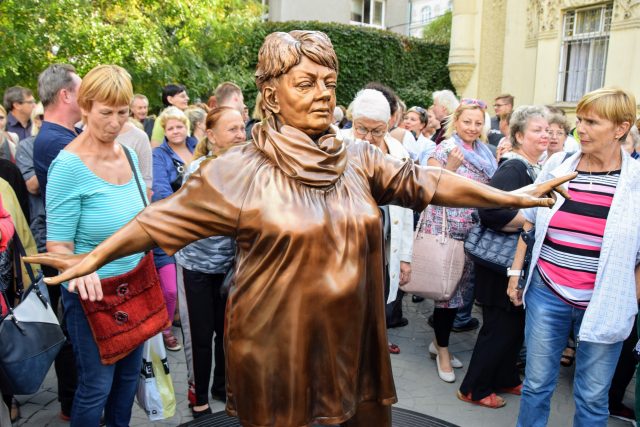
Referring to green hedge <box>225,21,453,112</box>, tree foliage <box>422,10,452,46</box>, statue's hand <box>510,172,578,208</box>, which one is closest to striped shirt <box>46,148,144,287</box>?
statue's hand <box>510,172,578,208</box>

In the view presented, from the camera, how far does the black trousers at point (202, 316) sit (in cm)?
367

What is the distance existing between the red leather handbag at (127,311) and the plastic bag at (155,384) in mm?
354

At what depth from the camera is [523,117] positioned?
4.06m

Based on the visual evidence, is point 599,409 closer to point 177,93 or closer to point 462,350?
point 462,350

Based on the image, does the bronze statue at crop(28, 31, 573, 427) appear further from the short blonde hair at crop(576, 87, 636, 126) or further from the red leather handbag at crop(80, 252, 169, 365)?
the short blonde hair at crop(576, 87, 636, 126)

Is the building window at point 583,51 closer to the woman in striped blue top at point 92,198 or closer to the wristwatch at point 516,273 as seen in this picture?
the wristwatch at point 516,273

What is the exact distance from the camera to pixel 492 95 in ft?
52.9

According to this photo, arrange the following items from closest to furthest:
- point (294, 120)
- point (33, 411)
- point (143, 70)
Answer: point (294, 120) → point (33, 411) → point (143, 70)

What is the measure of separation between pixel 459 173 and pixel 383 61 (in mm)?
15975

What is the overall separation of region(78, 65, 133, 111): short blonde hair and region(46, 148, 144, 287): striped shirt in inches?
11.2

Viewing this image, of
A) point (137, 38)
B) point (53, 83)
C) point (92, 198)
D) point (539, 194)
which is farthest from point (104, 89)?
point (137, 38)

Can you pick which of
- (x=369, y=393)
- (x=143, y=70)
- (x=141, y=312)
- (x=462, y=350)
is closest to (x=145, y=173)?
(x=141, y=312)

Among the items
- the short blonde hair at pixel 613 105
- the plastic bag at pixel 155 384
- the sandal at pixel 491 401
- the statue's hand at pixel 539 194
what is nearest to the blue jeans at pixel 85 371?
the plastic bag at pixel 155 384

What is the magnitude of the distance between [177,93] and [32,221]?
11.9ft
